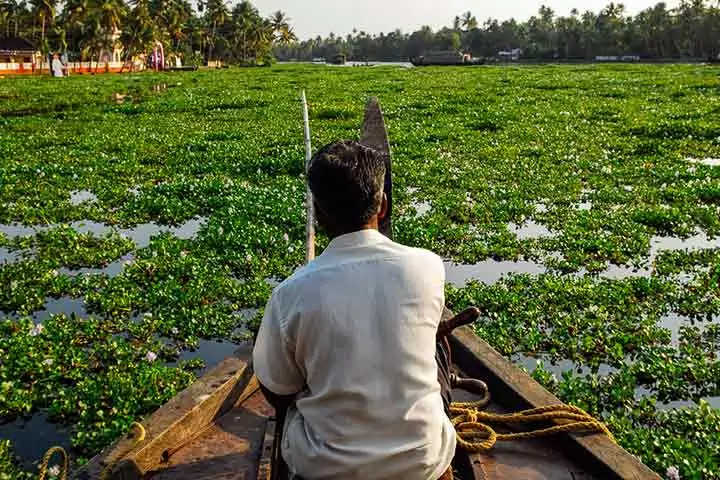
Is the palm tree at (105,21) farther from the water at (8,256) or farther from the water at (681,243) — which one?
the water at (681,243)

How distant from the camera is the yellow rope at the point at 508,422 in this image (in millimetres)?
3746

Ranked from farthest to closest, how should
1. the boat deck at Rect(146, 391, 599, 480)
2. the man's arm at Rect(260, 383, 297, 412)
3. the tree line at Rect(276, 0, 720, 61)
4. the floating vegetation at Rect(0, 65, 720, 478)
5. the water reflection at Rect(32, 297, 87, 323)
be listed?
the tree line at Rect(276, 0, 720, 61), the water reflection at Rect(32, 297, 87, 323), the floating vegetation at Rect(0, 65, 720, 478), the boat deck at Rect(146, 391, 599, 480), the man's arm at Rect(260, 383, 297, 412)

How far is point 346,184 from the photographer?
98.0 inches

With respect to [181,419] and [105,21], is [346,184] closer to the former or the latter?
[181,419]

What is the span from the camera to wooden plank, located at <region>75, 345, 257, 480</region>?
3.38 m

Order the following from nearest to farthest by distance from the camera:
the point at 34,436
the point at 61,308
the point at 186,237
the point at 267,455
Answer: the point at 267,455 < the point at 34,436 < the point at 61,308 < the point at 186,237

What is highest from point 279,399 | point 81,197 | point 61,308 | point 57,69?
point 57,69

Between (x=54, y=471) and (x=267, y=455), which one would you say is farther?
(x=54, y=471)

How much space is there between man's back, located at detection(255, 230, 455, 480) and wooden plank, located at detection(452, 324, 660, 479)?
141 centimetres

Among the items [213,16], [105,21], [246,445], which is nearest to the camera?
[246,445]

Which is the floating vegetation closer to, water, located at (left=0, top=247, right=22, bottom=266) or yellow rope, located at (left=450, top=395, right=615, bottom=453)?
water, located at (left=0, top=247, right=22, bottom=266)

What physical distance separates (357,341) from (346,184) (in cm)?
58

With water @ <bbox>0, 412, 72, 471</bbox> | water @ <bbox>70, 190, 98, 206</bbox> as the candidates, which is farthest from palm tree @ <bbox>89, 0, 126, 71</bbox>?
water @ <bbox>0, 412, 72, 471</bbox>

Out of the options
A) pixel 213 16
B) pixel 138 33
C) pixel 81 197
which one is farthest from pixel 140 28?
pixel 81 197
